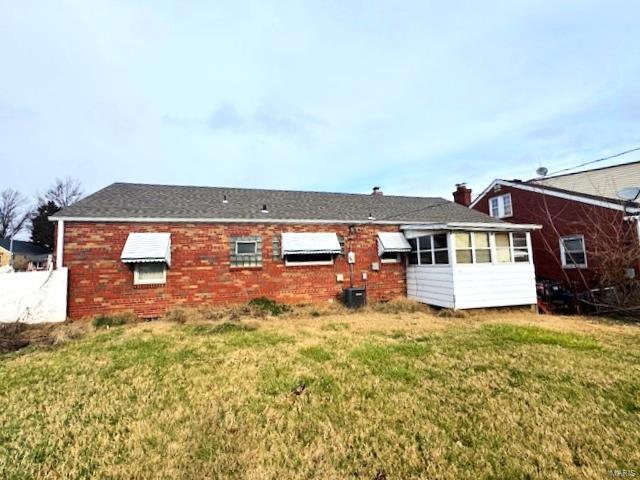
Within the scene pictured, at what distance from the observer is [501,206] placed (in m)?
21.4

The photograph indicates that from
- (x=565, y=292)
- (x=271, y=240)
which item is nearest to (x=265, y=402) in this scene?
(x=271, y=240)

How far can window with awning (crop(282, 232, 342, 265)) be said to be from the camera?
1364cm

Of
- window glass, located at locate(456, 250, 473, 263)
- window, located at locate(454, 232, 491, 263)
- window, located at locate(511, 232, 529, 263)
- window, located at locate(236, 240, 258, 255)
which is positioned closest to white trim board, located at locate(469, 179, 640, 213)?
window, located at locate(511, 232, 529, 263)

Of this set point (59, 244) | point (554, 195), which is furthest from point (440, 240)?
point (59, 244)

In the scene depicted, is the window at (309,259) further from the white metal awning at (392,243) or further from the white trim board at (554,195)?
the white trim board at (554,195)

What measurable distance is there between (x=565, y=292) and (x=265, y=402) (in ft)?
53.1

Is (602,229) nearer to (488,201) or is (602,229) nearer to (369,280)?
(488,201)

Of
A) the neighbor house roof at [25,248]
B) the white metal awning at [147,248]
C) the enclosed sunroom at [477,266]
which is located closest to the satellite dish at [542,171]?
the enclosed sunroom at [477,266]

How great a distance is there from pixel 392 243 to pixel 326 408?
37.1ft

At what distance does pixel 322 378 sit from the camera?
555cm

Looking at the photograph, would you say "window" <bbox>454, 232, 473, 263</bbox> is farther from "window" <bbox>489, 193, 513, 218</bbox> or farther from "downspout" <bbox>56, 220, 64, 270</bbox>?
"downspout" <bbox>56, 220, 64, 270</bbox>

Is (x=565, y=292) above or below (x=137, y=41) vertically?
below

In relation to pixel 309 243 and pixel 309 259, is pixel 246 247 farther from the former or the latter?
pixel 309 259

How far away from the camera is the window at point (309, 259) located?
14023mm
